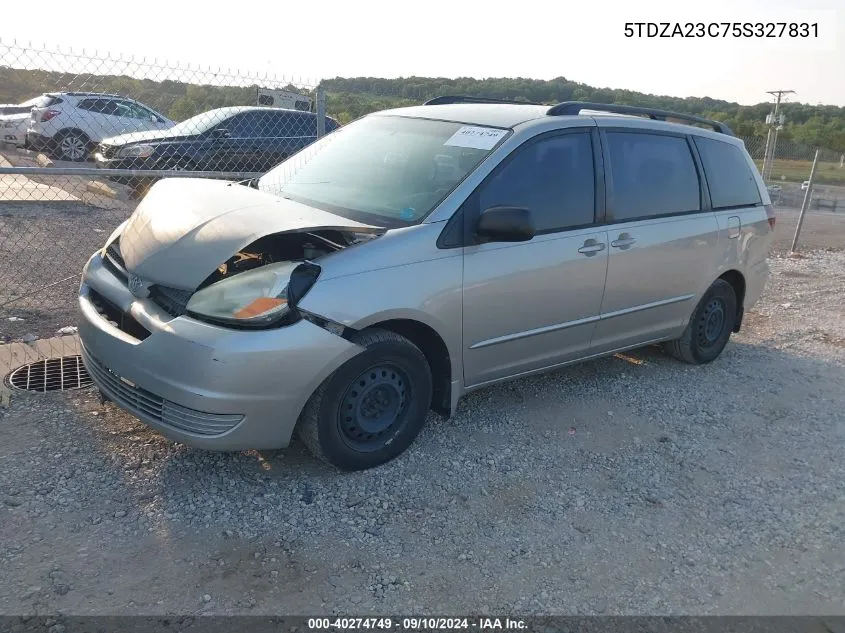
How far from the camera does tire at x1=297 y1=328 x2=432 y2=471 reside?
3.41 m

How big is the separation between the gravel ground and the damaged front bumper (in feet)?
1.22

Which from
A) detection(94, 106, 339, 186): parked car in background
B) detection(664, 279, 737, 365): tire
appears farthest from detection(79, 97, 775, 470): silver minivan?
detection(94, 106, 339, 186): parked car in background

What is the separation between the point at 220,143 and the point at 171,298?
812cm

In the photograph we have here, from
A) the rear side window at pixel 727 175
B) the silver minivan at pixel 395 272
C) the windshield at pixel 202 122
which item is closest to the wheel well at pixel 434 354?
the silver minivan at pixel 395 272

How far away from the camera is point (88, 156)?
13289 millimetres

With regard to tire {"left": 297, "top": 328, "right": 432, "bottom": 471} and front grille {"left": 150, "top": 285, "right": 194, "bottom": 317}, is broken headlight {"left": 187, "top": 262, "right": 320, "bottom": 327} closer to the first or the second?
front grille {"left": 150, "top": 285, "right": 194, "bottom": 317}

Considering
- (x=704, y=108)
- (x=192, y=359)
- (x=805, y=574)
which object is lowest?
(x=805, y=574)

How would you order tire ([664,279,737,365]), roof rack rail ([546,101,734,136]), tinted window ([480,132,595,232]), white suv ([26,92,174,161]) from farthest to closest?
white suv ([26,92,174,161])
tire ([664,279,737,365])
roof rack rail ([546,101,734,136])
tinted window ([480,132,595,232])

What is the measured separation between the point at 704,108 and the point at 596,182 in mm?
28102

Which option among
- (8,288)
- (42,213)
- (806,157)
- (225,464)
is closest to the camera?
(225,464)

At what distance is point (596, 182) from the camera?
445 cm

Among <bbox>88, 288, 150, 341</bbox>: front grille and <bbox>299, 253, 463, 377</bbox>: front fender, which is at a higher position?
<bbox>299, 253, 463, 377</bbox>: front fender

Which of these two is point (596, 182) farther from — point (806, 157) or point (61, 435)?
point (806, 157)

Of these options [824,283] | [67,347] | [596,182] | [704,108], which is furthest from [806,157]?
[67,347]
